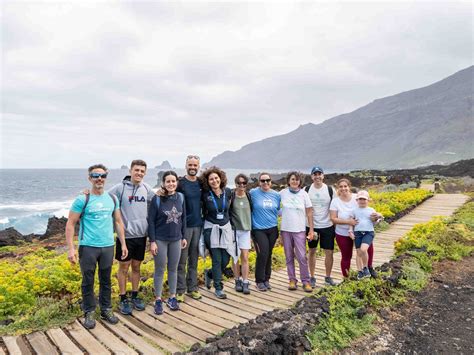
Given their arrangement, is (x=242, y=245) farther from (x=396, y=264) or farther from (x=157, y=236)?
(x=396, y=264)

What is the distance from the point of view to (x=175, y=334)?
14.9 feet

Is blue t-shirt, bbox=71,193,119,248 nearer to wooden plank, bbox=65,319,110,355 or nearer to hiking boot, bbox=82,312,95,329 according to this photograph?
hiking boot, bbox=82,312,95,329

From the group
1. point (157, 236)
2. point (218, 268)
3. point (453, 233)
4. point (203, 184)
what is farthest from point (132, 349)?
point (453, 233)

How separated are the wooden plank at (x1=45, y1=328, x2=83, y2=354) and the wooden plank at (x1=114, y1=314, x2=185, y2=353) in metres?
0.74

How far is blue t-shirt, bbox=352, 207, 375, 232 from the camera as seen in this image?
19.3 feet

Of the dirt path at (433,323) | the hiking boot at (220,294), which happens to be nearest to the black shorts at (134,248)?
the hiking boot at (220,294)

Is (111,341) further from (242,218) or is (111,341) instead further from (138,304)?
(242,218)

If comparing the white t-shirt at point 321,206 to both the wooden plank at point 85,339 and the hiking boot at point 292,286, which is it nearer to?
the hiking boot at point 292,286

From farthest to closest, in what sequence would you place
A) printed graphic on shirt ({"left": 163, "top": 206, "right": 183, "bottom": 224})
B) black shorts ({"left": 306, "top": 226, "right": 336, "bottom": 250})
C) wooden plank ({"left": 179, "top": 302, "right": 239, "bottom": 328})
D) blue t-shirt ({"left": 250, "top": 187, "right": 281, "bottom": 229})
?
black shorts ({"left": 306, "top": 226, "right": 336, "bottom": 250})
blue t-shirt ({"left": 250, "top": 187, "right": 281, "bottom": 229})
printed graphic on shirt ({"left": 163, "top": 206, "right": 183, "bottom": 224})
wooden plank ({"left": 179, "top": 302, "right": 239, "bottom": 328})

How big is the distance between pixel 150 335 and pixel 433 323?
3999mm

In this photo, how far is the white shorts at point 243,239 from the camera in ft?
19.7

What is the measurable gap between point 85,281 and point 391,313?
4452mm

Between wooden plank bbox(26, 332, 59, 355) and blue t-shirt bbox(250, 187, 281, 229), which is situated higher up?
blue t-shirt bbox(250, 187, 281, 229)

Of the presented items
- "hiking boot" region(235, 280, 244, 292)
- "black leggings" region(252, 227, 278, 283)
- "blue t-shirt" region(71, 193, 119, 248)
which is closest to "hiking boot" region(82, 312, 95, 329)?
"blue t-shirt" region(71, 193, 119, 248)
